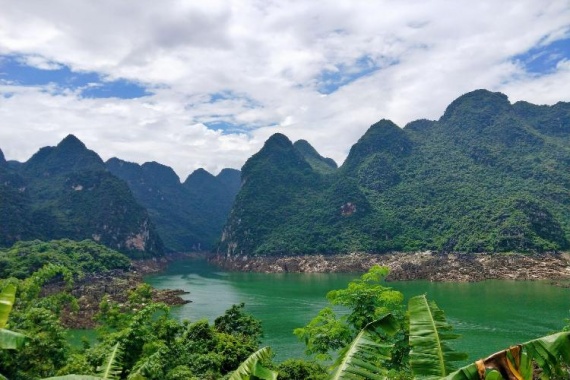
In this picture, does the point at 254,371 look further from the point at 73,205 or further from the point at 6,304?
the point at 73,205

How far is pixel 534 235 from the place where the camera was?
59000mm

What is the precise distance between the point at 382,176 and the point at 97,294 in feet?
235

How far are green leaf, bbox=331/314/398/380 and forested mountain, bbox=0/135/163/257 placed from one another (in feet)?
283

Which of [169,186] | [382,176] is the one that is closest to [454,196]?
[382,176]

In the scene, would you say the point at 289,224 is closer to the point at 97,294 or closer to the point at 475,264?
the point at 475,264

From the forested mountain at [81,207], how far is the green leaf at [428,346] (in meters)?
86.4

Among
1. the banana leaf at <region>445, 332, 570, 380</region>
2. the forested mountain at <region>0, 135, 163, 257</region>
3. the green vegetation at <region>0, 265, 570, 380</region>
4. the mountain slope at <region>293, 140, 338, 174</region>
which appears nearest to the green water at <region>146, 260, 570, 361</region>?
the green vegetation at <region>0, 265, 570, 380</region>

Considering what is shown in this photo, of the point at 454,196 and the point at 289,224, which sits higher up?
the point at 454,196

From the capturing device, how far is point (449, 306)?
36.8 metres

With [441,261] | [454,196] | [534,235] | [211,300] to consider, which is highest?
[454,196]

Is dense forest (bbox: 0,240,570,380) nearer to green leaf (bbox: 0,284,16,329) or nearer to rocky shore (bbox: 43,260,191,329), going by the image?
green leaf (bbox: 0,284,16,329)

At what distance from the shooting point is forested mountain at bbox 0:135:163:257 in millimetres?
86188

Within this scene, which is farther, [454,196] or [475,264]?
[454,196]

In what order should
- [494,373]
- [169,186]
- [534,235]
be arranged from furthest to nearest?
1. [169,186]
2. [534,235]
3. [494,373]
